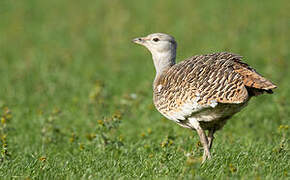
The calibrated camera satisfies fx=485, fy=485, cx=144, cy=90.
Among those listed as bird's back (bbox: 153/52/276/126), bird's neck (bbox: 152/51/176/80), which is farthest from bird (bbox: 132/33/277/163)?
bird's neck (bbox: 152/51/176/80)

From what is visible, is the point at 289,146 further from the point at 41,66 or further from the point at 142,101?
the point at 41,66

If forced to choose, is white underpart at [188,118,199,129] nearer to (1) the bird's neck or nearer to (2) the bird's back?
(2) the bird's back

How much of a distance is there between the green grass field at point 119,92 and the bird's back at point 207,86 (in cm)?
48

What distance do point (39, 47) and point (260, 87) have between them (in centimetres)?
884

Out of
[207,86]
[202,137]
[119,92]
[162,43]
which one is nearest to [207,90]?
[207,86]

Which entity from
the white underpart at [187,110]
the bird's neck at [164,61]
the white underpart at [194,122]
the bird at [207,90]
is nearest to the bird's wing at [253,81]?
the bird at [207,90]

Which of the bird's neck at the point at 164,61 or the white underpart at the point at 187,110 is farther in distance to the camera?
the bird's neck at the point at 164,61

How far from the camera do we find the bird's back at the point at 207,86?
4703 mm

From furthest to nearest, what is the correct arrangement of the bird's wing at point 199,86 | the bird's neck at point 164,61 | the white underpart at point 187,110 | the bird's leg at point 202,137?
1. the bird's neck at point 164,61
2. the bird's leg at point 202,137
3. the white underpart at point 187,110
4. the bird's wing at point 199,86

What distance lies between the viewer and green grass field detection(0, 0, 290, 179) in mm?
5012

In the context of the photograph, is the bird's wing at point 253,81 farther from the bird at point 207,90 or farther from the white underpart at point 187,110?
the white underpart at point 187,110

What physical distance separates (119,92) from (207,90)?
474 centimetres

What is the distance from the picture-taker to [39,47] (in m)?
12.5

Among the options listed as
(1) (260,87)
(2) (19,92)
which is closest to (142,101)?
(2) (19,92)
